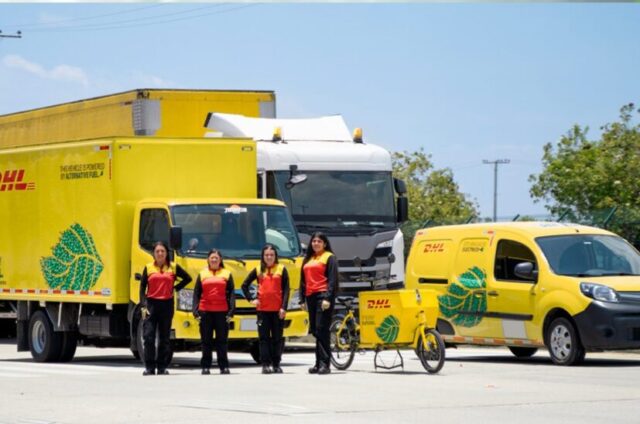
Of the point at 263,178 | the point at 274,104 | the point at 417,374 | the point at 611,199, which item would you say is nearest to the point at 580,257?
the point at 417,374

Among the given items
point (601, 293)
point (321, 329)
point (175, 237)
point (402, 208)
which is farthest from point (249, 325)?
point (402, 208)

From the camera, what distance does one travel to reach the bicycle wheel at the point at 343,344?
21188 millimetres

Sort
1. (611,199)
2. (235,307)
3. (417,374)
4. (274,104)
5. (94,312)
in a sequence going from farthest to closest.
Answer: (611,199) < (274,104) < (94,312) < (235,307) < (417,374)

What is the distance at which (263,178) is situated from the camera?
87.5ft

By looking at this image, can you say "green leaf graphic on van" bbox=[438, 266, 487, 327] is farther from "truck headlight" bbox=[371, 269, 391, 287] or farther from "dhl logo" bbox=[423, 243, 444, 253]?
"truck headlight" bbox=[371, 269, 391, 287]

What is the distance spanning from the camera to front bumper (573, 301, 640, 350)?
2086 centimetres

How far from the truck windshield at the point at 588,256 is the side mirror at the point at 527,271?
0.26 m

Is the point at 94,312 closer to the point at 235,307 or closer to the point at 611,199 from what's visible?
the point at 235,307

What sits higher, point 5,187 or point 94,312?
point 5,187

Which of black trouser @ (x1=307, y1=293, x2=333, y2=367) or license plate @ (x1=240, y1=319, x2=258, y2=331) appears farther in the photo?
license plate @ (x1=240, y1=319, x2=258, y2=331)

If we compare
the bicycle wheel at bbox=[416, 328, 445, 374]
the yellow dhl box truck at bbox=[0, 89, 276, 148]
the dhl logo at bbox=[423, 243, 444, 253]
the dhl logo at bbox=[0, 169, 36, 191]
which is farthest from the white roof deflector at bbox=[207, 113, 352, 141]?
the bicycle wheel at bbox=[416, 328, 445, 374]

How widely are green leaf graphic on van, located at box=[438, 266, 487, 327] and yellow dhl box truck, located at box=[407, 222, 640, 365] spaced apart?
1 cm

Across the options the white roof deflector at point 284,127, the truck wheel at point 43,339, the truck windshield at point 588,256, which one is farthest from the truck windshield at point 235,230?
the white roof deflector at point 284,127

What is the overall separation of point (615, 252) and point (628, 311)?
1680 mm
